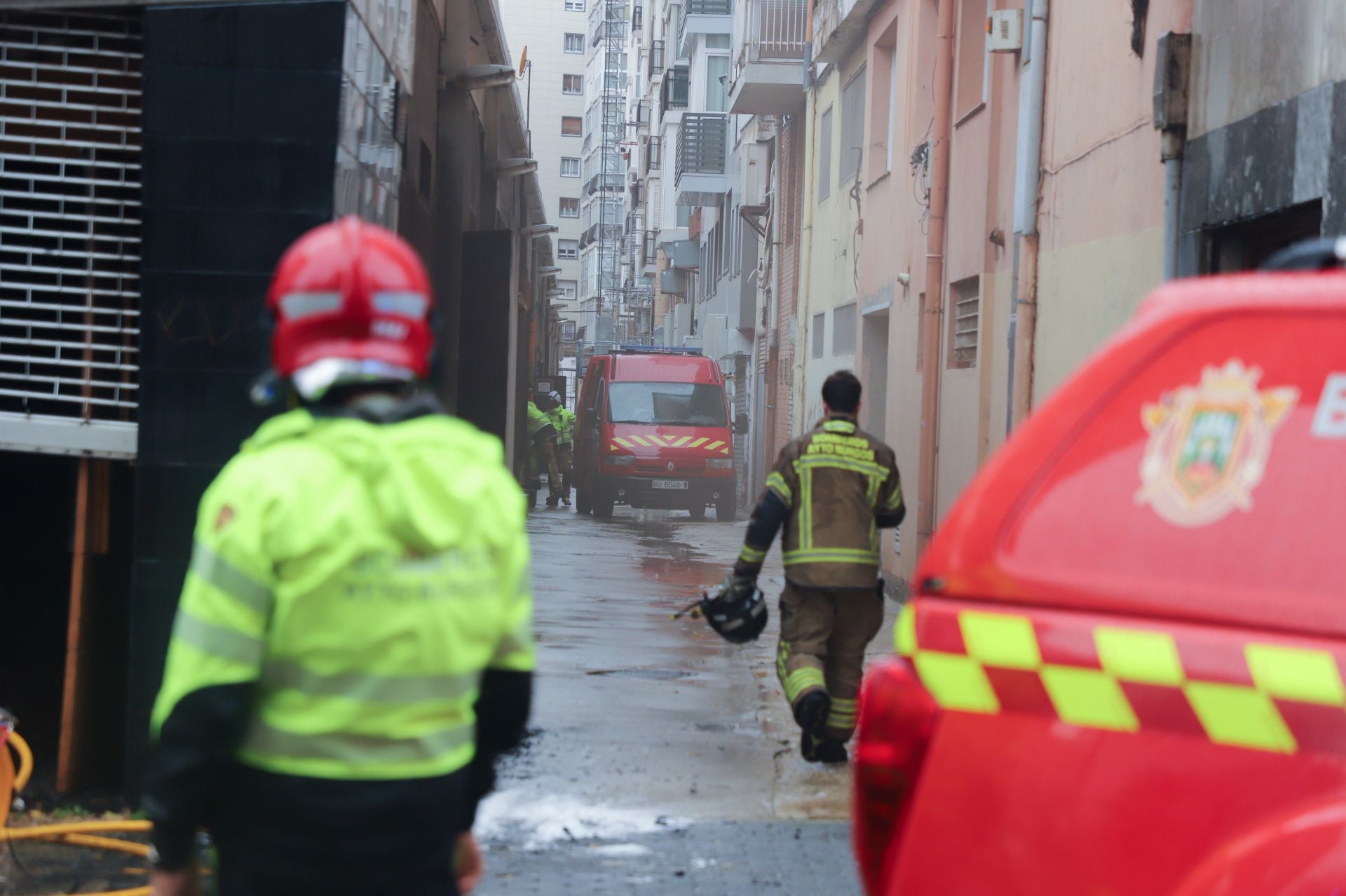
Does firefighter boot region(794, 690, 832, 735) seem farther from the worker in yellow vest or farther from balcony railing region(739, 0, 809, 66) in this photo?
balcony railing region(739, 0, 809, 66)

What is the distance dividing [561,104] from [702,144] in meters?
54.8

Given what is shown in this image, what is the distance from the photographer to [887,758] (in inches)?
105

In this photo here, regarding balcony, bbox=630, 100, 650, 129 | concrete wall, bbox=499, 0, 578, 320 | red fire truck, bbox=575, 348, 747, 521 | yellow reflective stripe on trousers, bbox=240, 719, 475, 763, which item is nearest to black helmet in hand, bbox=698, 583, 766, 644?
yellow reflective stripe on trousers, bbox=240, 719, 475, 763

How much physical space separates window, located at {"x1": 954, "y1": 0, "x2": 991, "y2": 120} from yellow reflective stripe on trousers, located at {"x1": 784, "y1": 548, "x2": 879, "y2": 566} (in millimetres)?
6992

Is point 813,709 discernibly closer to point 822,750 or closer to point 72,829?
point 822,750

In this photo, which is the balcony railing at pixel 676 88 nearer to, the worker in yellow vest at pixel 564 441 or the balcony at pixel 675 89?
the balcony at pixel 675 89

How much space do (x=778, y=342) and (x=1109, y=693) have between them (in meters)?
24.1

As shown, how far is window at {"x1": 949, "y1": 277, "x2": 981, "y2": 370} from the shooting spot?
1314 centimetres

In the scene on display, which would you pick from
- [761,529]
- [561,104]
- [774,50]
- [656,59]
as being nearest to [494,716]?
[761,529]

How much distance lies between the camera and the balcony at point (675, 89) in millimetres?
46219

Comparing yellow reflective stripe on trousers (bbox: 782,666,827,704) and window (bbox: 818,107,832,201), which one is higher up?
window (bbox: 818,107,832,201)

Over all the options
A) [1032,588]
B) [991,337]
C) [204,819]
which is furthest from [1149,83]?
[204,819]

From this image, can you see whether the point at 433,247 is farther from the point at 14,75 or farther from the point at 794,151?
the point at 794,151

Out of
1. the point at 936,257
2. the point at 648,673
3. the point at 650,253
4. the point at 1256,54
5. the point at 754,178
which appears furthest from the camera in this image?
the point at 650,253
